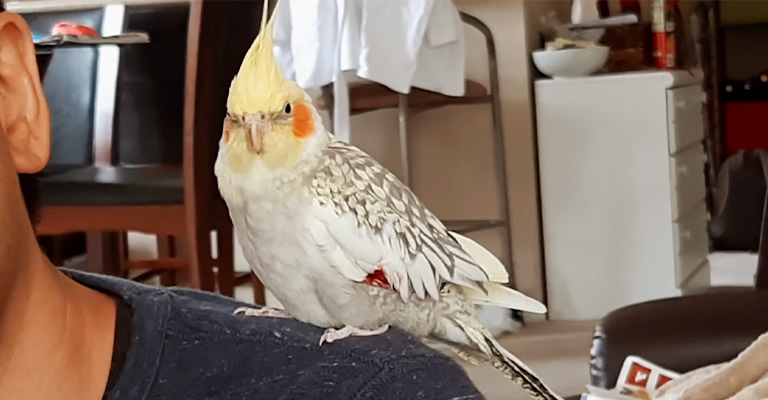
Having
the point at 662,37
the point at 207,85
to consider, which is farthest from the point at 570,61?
the point at 207,85

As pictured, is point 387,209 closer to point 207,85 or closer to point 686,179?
point 207,85

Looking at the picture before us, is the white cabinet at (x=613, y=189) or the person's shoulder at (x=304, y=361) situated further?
the white cabinet at (x=613, y=189)

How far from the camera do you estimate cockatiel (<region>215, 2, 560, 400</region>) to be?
78 centimetres

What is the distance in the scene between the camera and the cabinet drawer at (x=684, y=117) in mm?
2920

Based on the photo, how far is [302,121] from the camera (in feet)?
2.68

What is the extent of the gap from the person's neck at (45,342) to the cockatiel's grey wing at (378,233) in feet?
0.62

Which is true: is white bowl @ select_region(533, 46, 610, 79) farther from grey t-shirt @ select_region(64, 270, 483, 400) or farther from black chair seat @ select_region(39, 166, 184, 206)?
grey t-shirt @ select_region(64, 270, 483, 400)

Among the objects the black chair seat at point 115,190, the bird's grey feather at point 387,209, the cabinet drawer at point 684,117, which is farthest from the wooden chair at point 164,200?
the cabinet drawer at point 684,117

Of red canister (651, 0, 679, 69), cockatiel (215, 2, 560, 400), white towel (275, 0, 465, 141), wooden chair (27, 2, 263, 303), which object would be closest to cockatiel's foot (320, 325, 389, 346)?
cockatiel (215, 2, 560, 400)

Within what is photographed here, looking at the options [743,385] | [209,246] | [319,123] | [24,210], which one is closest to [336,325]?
[319,123]

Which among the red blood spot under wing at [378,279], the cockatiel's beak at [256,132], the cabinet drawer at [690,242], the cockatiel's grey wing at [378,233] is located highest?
the cockatiel's beak at [256,132]

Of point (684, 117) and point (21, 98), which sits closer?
point (21, 98)

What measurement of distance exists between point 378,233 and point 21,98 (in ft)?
0.95

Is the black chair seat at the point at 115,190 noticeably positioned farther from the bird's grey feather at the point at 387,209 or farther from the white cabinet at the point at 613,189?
the white cabinet at the point at 613,189
